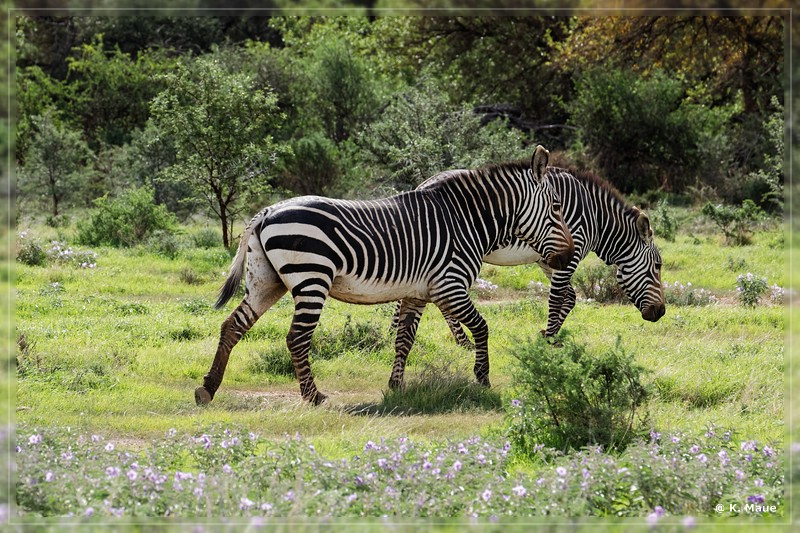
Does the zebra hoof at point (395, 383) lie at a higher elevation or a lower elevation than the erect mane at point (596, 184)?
lower

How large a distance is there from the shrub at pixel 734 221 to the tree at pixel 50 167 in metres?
14.1

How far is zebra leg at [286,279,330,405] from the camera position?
748 cm

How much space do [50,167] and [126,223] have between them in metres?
6.54

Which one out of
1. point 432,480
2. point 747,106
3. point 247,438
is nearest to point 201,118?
point 247,438

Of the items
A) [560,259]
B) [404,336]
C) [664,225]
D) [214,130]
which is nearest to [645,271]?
[560,259]

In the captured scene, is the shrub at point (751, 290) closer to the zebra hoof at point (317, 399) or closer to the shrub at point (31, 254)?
the zebra hoof at point (317, 399)

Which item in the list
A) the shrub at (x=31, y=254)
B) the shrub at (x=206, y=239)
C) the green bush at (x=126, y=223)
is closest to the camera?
the shrub at (x=31, y=254)

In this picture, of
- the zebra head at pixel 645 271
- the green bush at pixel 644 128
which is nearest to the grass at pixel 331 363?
the zebra head at pixel 645 271

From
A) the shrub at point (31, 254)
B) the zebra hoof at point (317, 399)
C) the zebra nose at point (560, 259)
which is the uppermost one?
the zebra nose at point (560, 259)

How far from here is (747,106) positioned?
2575 centimetres

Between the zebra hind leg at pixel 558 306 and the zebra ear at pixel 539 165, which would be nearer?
the zebra ear at pixel 539 165

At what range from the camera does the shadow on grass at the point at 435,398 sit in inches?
294

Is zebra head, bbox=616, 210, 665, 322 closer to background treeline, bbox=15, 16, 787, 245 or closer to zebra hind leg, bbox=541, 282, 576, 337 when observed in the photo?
zebra hind leg, bbox=541, 282, 576, 337

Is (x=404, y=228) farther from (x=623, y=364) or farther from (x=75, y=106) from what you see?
(x=75, y=106)
